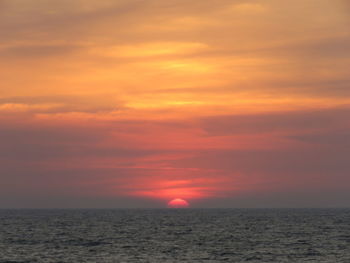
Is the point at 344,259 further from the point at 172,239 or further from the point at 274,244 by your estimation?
the point at 172,239

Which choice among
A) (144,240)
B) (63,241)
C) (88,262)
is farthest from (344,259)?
(63,241)

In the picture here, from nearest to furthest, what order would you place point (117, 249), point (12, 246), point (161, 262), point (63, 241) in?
point (161, 262), point (117, 249), point (12, 246), point (63, 241)

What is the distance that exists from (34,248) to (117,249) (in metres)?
12.9

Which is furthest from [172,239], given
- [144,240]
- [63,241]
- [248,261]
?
[248,261]

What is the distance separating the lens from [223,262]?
70000 millimetres

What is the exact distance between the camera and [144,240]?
100812 millimetres

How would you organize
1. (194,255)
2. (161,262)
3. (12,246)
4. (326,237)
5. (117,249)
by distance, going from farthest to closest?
1. (326,237)
2. (12,246)
3. (117,249)
4. (194,255)
5. (161,262)

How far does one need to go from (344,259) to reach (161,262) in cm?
2285

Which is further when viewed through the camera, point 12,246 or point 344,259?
point 12,246

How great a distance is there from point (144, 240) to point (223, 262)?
3288 cm

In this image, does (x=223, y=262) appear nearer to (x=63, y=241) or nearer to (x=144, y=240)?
(x=144, y=240)

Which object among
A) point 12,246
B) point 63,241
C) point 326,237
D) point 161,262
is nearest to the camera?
point 161,262

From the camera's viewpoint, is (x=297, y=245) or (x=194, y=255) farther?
(x=297, y=245)

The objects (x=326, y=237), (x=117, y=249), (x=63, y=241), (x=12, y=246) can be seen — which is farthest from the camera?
(x=326, y=237)
